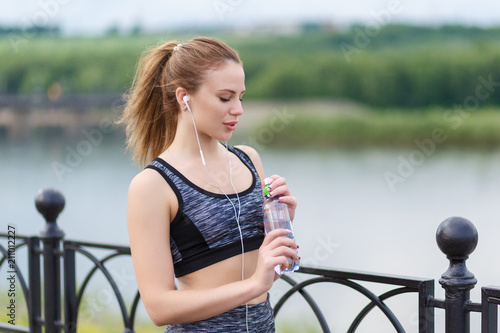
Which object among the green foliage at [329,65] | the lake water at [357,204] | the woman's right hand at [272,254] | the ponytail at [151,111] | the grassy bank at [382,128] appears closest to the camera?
the woman's right hand at [272,254]

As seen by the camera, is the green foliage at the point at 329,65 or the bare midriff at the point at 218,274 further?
the green foliage at the point at 329,65

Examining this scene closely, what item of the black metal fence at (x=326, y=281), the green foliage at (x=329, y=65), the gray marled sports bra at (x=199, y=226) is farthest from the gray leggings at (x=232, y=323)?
the green foliage at (x=329, y=65)

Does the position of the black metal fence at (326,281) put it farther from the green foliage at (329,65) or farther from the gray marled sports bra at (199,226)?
the green foliage at (329,65)

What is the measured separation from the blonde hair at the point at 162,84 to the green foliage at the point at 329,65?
643 inches

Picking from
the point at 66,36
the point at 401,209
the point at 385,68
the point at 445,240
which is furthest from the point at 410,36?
the point at 445,240

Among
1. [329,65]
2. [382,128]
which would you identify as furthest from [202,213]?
[329,65]

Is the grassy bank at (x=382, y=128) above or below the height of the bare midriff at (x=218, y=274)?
above

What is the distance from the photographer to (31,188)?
19484 millimetres

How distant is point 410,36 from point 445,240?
19.5 m

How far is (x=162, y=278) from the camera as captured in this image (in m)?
1.29

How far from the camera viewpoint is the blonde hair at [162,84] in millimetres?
1364

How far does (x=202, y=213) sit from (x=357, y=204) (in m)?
14.6

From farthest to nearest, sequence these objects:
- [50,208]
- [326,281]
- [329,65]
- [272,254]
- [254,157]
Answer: [329,65], [50,208], [326,281], [254,157], [272,254]

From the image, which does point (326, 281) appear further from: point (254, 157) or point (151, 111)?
point (151, 111)
